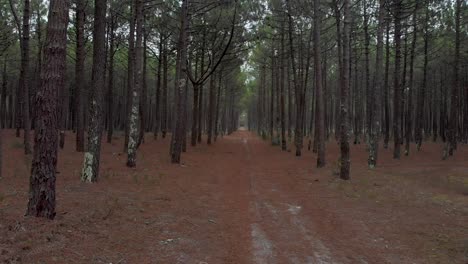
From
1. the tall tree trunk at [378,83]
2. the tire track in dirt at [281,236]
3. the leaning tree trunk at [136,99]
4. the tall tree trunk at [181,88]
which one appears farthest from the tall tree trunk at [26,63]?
the tall tree trunk at [378,83]

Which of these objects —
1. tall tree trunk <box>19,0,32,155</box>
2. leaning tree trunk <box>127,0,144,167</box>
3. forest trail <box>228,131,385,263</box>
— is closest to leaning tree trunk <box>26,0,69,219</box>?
forest trail <box>228,131,385,263</box>

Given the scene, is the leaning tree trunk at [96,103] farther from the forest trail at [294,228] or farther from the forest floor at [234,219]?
the forest trail at [294,228]

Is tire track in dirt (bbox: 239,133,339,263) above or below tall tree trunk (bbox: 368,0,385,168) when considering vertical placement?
below

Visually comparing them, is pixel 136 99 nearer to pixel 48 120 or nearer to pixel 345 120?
pixel 345 120

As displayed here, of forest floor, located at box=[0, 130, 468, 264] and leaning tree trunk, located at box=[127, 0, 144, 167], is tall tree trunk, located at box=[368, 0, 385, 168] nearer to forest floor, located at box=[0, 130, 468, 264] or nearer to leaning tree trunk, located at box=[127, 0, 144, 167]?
forest floor, located at box=[0, 130, 468, 264]

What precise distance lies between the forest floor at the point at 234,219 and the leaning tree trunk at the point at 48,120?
35 cm

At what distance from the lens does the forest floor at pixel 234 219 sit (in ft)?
19.8

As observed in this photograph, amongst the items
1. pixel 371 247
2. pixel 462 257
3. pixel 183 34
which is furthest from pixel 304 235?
pixel 183 34

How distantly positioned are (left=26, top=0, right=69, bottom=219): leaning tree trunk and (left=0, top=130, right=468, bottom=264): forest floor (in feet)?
1.16

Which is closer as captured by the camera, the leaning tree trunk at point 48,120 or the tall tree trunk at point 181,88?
the leaning tree trunk at point 48,120

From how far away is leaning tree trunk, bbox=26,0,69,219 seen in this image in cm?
657

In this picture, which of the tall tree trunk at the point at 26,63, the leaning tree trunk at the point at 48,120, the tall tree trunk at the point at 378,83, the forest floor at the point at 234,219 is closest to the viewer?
the forest floor at the point at 234,219

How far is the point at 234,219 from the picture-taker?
8531mm

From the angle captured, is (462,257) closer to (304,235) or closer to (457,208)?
(304,235)
